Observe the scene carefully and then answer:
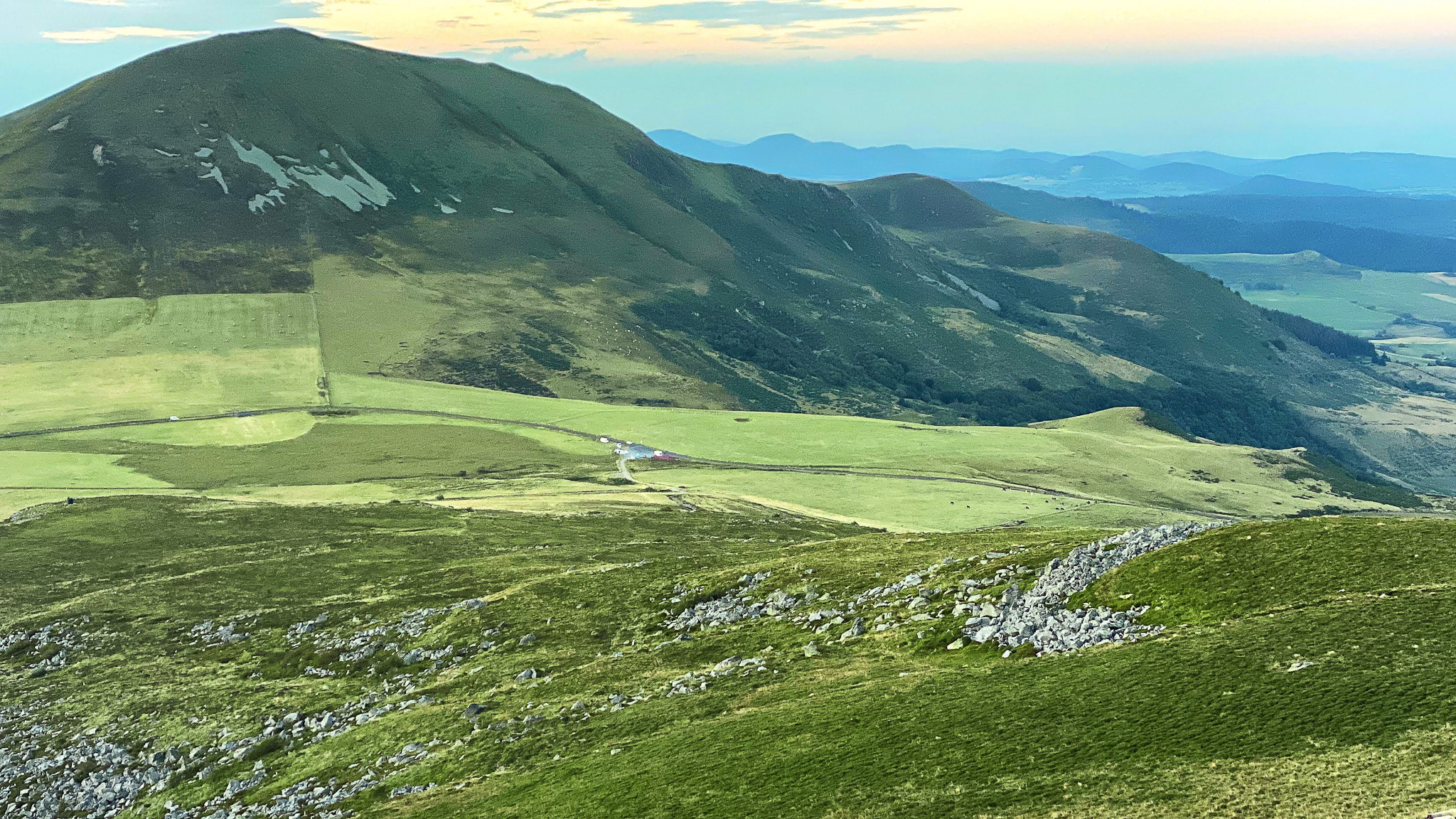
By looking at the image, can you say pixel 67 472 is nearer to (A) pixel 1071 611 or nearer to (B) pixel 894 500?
(B) pixel 894 500

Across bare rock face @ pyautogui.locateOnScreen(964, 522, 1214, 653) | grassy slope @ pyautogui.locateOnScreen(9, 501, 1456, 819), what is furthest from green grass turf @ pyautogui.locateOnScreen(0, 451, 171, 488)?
bare rock face @ pyautogui.locateOnScreen(964, 522, 1214, 653)

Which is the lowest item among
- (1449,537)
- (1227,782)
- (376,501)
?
(376,501)

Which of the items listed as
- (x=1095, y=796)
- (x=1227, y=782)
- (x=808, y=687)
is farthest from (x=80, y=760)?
(x=1227, y=782)

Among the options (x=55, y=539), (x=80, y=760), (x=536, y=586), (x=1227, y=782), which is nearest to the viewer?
(x=1227, y=782)

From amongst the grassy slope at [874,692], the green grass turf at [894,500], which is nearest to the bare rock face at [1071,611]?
the grassy slope at [874,692]

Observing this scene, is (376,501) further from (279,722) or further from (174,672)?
(279,722)

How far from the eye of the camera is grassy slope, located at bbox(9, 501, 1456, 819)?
141 feet

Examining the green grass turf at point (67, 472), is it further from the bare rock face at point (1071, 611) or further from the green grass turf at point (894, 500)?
the bare rock face at point (1071, 611)

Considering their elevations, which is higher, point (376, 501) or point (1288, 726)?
point (1288, 726)

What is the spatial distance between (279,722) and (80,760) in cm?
1273

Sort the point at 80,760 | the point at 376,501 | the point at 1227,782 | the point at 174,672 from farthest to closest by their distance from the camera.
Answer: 1. the point at 376,501
2. the point at 174,672
3. the point at 80,760
4. the point at 1227,782

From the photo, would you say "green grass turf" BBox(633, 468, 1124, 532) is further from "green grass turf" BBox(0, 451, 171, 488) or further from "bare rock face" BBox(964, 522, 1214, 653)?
"bare rock face" BBox(964, 522, 1214, 653)

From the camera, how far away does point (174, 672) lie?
3339 inches

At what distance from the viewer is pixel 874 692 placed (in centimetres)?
5862
